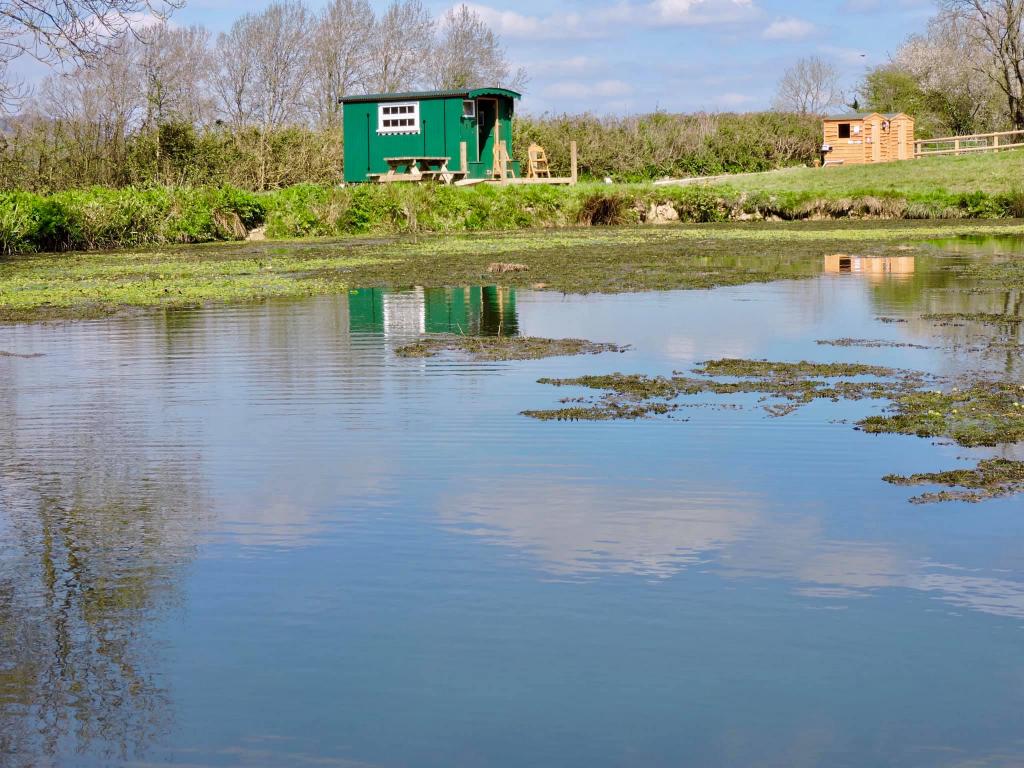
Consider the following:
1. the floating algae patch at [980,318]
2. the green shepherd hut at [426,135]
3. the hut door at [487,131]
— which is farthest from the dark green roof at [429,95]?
the floating algae patch at [980,318]

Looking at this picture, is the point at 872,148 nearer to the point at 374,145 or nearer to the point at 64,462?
the point at 374,145

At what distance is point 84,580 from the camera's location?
234 inches

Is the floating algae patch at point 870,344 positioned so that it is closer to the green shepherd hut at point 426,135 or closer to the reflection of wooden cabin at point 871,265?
the reflection of wooden cabin at point 871,265

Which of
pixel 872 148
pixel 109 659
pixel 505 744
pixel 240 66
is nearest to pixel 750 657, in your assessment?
pixel 505 744

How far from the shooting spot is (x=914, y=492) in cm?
720

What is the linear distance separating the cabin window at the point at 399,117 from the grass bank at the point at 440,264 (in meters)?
14.3

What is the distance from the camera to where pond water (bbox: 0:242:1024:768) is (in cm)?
439

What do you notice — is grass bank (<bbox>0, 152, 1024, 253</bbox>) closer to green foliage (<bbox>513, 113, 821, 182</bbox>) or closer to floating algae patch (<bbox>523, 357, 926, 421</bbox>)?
green foliage (<bbox>513, 113, 821, 182</bbox>)

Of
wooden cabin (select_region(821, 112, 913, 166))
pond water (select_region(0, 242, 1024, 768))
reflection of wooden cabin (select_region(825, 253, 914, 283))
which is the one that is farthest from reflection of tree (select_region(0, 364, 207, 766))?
wooden cabin (select_region(821, 112, 913, 166))

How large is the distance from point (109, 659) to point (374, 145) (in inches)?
1734

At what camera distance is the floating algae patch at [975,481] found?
23.2ft

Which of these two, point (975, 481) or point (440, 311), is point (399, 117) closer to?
point (440, 311)

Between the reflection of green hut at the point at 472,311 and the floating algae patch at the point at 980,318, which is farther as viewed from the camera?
the reflection of green hut at the point at 472,311

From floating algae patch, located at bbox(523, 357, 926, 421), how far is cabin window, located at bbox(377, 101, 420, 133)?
3726 centimetres
